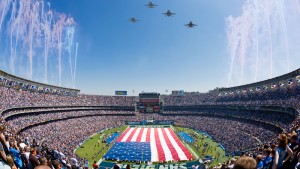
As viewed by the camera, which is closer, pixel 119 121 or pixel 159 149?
pixel 159 149

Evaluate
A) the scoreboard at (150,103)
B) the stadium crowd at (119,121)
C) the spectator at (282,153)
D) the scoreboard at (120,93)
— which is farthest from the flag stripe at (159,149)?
the scoreboard at (120,93)

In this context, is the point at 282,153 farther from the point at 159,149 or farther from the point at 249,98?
the point at 249,98

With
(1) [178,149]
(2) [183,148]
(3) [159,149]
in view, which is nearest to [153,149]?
(3) [159,149]

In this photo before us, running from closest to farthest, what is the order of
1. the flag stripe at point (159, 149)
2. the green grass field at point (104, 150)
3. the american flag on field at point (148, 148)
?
the green grass field at point (104, 150) < the flag stripe at point (159, 149) < the american flag on field at point (148, 148)

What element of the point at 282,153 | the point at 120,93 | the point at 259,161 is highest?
the point at 120,93

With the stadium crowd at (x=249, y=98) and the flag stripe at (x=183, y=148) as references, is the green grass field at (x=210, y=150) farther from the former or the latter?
the stadium crowd at (x=249, y=98)

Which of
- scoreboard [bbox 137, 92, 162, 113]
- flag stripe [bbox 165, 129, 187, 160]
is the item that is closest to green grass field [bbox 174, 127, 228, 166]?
flag stripe [bbox 165, 129, 187, 160]

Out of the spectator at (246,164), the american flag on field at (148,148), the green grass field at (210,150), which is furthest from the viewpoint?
the american flag on field at (148,148)

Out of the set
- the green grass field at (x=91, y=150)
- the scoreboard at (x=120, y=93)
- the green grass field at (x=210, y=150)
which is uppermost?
the scoreboard at (x=120, y=93)
